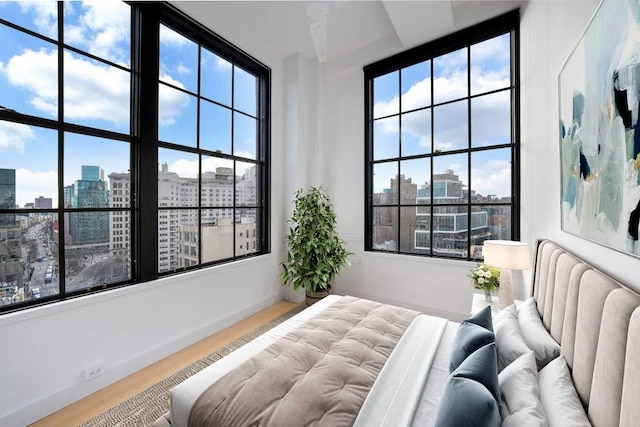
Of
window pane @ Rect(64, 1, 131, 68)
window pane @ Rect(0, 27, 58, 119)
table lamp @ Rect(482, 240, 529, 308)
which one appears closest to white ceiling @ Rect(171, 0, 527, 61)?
window pane @ Rect(64, 1, 131, 68)

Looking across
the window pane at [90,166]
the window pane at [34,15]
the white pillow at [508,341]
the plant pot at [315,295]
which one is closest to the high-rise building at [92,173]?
the window pane at [90,166]

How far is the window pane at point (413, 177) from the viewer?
10.2 feet

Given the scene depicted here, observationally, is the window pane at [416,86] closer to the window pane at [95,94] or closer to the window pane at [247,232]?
the window pane at [247,232]

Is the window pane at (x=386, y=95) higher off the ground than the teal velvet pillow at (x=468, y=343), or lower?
higher

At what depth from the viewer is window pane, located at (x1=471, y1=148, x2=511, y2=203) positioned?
263cm

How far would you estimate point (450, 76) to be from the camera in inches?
116

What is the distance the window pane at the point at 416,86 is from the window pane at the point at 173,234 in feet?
9.17

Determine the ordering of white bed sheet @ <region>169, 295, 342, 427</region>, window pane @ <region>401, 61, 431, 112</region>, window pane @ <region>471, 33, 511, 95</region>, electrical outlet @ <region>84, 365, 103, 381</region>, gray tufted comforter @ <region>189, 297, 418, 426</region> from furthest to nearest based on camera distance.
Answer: window pane @ <region>401, 61, 431, 112</region> → window pane @ <region>471, 33, 511, 95</region> → electrical outlet @ <region>84, 365, 103, 381</region> → white bed sheet @ <region>169, 295, 342, 427</region> → gray tufted comforter @ <region>189, 297, 418, 426</region>

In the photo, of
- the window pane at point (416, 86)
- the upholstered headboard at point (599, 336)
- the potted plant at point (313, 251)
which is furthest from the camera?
the potted plant at point (313, 251)

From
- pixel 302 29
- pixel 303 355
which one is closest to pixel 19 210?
pixel 303 355

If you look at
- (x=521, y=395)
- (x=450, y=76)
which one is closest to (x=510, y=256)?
(x=521, y=395)

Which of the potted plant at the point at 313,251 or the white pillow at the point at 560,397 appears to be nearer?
the white pillow at the point at 560,397

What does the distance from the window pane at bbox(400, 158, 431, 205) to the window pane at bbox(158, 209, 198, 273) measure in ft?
7.97

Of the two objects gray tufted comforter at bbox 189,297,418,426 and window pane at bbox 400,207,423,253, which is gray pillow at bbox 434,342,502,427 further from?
window pane at bbox 400,207,423,253
